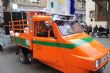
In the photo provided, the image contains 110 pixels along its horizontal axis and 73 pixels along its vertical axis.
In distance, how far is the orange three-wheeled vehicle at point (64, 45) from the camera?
19.9 ft

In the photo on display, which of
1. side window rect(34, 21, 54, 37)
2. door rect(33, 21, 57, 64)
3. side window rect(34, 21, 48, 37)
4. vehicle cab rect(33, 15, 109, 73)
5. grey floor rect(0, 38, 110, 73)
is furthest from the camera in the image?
grey floor rect(0, 38, 110, 73)

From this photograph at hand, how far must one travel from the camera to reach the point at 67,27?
7242mm

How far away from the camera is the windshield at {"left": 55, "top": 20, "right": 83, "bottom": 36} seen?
7039mm

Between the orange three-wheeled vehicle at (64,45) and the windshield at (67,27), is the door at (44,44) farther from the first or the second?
the windshield at (67,27)

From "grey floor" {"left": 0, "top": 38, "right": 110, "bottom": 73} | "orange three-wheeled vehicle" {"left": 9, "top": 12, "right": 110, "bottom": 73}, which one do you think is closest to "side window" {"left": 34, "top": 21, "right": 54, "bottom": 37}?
"orange three-wheeled vehicle" {"left": 9, "top": 12, "right": 110, "bottom": 73}

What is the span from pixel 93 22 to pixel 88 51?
101ft

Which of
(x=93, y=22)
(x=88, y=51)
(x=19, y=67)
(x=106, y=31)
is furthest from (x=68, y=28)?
(x=93, y=22)

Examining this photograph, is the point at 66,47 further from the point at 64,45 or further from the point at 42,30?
the point at 42,30

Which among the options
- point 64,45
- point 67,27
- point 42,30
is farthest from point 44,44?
point 64,45

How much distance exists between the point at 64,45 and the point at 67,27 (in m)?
0.86

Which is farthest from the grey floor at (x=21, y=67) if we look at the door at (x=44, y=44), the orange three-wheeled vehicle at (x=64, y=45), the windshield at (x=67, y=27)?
the windshield at (x=67, y=27)

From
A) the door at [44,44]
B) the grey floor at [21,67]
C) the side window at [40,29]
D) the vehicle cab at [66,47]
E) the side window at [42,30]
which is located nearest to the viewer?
the vehicle cab at [66,47]

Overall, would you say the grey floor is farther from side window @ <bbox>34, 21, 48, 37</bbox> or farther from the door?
side window @ <bbox>34, 21, 48, 37</bbox>

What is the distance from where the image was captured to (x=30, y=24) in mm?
8352
